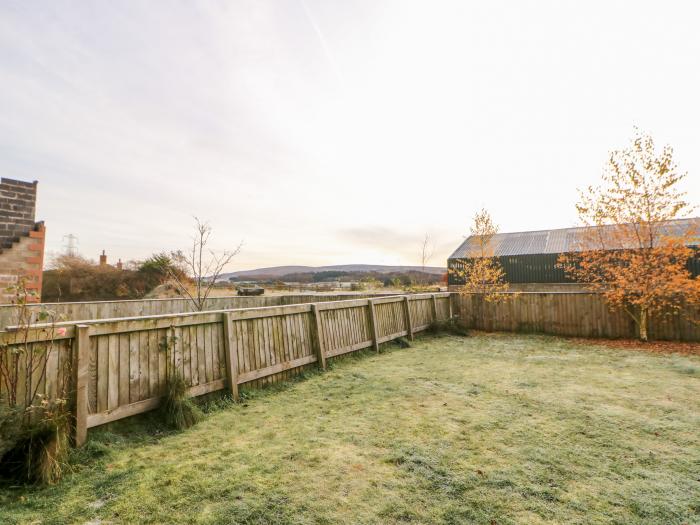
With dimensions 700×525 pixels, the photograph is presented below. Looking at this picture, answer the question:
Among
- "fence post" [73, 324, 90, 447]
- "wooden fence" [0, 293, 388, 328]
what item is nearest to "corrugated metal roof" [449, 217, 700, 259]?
"wooden fence" [0, 293, 388, 328]

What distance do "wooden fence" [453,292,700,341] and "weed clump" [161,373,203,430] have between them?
33.4 feet

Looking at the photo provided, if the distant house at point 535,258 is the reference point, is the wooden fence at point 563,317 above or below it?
below

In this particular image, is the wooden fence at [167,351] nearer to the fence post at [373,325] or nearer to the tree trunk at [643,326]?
the fence post at [373,325]

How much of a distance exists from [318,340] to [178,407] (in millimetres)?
2905

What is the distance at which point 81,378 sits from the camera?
3.14m

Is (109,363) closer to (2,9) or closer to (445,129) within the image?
(2,9)

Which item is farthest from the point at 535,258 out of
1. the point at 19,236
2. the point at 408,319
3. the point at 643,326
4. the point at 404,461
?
the point at 19,236

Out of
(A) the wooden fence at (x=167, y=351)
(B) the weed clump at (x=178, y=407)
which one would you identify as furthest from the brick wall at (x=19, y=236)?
(B) the weed clump at (x=178, y=407)

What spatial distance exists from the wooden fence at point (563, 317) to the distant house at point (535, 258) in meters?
14.2

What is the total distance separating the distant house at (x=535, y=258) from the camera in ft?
86.8

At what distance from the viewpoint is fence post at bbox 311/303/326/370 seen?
249 inches

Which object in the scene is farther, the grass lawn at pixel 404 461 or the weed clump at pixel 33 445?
the weed clump at pixel 33 445

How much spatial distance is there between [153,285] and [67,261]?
4.92 meters

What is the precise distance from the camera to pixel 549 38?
23.3 ft
